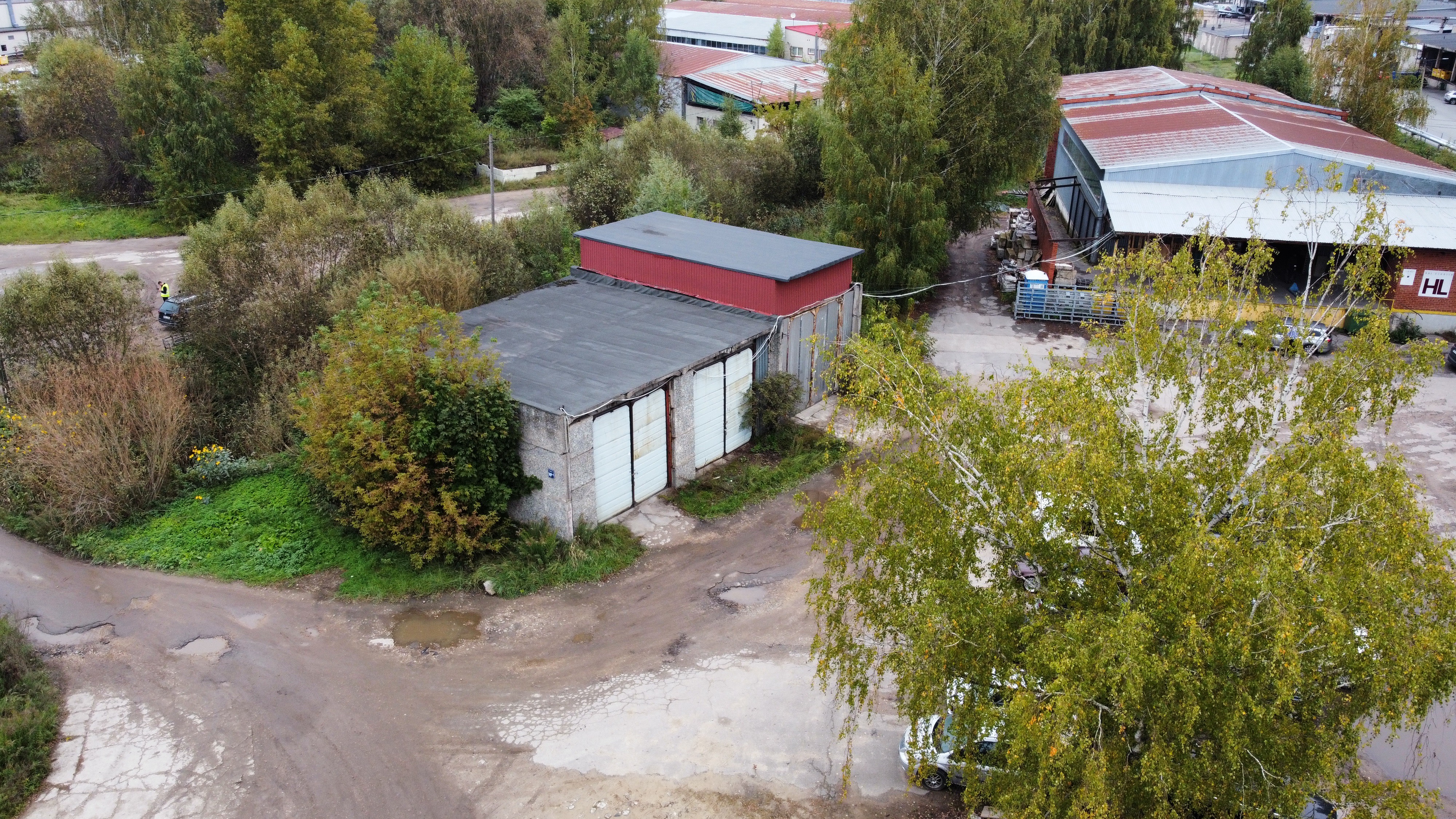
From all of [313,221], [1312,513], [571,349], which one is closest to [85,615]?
[571,349]

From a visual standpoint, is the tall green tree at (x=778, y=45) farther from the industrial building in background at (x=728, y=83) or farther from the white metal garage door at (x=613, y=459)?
the white metal garage door at (x=613, y=459)

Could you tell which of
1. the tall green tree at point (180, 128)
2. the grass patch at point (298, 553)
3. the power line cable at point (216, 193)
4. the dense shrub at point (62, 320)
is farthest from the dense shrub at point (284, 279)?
the tall green tree at point (180, 128)

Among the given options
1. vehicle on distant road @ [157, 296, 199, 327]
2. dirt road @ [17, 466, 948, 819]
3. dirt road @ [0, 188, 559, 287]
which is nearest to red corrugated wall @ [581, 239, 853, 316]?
dirt road @ [17, 466, 948, 819]

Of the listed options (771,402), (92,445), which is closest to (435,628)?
(92,445)

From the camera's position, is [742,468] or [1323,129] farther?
[1323,129]

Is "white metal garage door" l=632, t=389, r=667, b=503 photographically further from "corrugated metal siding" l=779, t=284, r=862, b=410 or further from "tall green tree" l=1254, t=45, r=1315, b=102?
"tall green tree" l=1254, t=45, r=1315, b=102

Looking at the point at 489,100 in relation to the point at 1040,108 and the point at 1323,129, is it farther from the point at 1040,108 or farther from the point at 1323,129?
the point at 1323,129

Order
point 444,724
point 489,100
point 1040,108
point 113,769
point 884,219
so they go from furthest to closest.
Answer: point 489,100, point 1040,108, point 884,219, point 444,724, point 113,769

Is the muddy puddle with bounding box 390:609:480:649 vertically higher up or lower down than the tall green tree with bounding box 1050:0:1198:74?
lower down
